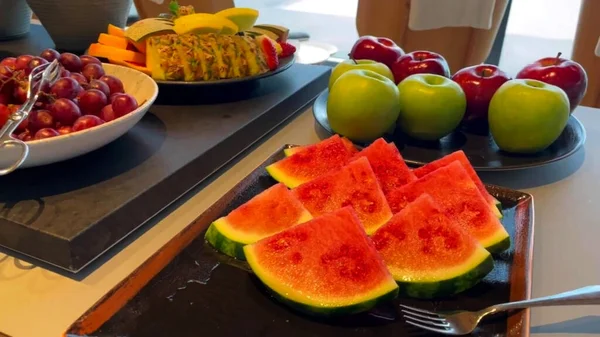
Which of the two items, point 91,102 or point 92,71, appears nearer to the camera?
point 91,102

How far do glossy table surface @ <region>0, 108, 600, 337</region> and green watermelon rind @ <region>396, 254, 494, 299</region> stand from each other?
3.9 inches

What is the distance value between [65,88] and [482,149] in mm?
799

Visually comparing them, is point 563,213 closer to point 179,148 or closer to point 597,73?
point 179,148

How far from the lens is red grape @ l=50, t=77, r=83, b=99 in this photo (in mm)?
930

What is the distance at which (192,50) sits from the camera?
119 cm

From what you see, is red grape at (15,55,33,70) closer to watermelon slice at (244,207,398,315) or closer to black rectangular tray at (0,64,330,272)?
black rectangular tray at (0,64,330,272)

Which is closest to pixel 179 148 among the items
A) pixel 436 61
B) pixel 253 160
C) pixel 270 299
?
pixel 253 160

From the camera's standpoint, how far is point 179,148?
3.25 ft

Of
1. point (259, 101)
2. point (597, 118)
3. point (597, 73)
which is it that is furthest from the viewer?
point (597, 73)

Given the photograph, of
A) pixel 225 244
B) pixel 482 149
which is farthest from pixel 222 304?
pixel 482 149

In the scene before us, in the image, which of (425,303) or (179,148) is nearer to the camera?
(425,303)

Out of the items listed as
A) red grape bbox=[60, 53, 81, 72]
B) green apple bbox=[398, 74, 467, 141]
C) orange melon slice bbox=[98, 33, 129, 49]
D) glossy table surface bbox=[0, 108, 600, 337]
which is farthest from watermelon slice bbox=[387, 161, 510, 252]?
orange melon slice bbox=[98, 33, 129, 49]

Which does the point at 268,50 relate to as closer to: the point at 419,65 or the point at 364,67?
the point at 364,67

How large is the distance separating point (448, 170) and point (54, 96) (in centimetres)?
66
